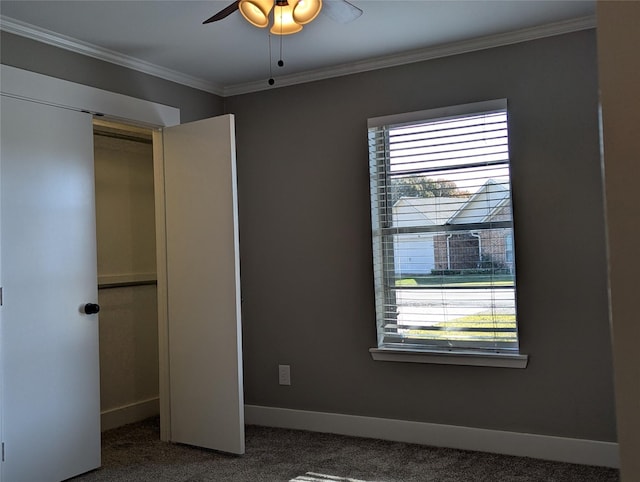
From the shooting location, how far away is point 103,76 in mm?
3385

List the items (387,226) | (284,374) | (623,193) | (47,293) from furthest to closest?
(284,374)
(387,226)
(47,293)
(623,193)

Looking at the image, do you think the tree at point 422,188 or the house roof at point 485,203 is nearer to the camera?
the house roof at point 485,203

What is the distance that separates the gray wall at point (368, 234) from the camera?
311cm

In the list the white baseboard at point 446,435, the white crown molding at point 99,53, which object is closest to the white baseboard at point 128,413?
the white baseboard at point 446,435

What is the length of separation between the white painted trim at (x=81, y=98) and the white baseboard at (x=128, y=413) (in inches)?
79.2

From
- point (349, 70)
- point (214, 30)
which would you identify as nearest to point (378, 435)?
point (349, 70)

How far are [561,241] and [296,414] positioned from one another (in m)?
2.00

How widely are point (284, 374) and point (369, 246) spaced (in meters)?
1.07

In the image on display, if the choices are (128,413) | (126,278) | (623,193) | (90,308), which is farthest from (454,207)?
(623,193)

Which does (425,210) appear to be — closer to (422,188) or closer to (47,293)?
(422,188)

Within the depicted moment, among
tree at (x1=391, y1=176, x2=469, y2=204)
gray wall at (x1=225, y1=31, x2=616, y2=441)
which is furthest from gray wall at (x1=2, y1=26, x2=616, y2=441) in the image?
tree at (x1=391, y1=176, x2=469, y2=204)

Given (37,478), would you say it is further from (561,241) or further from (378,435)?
(561,241)

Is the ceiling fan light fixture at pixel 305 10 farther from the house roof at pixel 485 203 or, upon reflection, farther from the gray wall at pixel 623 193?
the gray wall at pixel 623 193

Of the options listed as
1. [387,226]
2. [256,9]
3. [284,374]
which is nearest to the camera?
[256,9]
